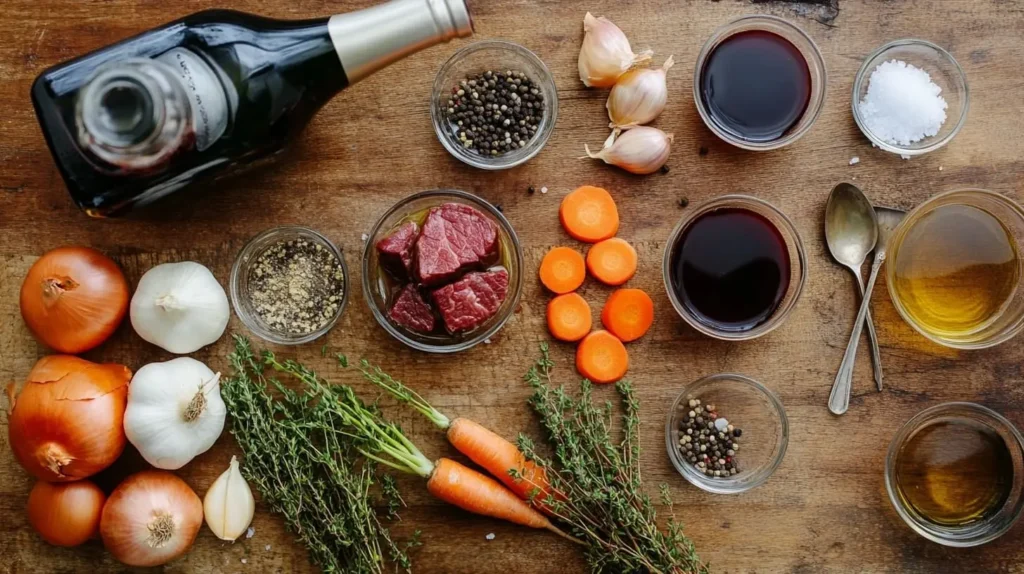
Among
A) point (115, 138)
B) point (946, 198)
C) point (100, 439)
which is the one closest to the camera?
point (115, 138)

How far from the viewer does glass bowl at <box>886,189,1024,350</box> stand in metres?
1.75

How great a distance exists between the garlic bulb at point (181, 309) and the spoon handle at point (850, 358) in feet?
4.88

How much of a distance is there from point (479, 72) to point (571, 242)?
0.47m

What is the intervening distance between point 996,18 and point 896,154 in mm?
403

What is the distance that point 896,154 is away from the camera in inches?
71.4

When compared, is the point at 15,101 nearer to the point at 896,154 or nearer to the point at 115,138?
the point at 115,138

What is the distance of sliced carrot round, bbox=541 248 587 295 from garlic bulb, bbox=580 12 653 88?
16.7 inches

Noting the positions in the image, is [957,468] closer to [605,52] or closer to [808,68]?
[808,68]

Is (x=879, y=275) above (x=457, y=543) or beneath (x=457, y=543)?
above

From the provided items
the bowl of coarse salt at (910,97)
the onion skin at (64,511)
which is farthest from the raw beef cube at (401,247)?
the bowl of coarse salt at (910,97)

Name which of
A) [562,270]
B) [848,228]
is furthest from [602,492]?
[848,228]

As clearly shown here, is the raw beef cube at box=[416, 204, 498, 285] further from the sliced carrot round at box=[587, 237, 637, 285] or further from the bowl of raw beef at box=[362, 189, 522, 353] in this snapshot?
the sliced carrot round at box=[587, 237, 637, 285]

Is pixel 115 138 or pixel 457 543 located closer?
pixel 115 138

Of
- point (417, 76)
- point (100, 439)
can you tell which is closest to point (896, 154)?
point (417, 76)
